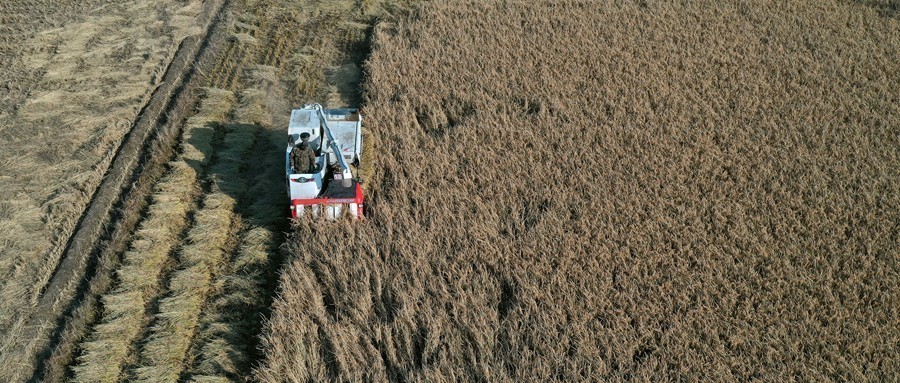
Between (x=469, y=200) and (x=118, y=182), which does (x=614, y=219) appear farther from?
(x=118, y=182)

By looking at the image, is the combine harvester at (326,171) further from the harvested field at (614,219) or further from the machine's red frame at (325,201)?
the harvested field at (614,219)

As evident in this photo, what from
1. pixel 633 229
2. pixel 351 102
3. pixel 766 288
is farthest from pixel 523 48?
pixel 766 288

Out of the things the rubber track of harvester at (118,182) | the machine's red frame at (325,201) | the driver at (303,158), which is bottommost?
the rubber track of harvester at (118,182)

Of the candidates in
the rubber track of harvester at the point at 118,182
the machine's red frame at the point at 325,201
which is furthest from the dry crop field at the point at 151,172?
the machine's red frame at the point at 325,201

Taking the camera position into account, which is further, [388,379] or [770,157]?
[770,157]

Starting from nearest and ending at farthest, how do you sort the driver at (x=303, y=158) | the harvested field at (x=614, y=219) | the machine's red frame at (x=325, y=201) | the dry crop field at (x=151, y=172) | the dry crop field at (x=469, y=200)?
the harvested field at (x=614, y=219) < the dry crop field at (x=469, y=200) < the dry crop field at (x=151, y=172) < the machine's red frame at (x=325, y=201) < the driver at (x=303, y=158)

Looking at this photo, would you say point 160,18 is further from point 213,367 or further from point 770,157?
point 770,157

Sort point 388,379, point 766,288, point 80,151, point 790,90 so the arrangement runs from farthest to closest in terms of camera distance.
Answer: point 790,90 → point 80,151 → point 766,288 → point 388,379

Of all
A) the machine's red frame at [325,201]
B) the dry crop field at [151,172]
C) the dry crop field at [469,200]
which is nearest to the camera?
the dry crop field at [469,200]
